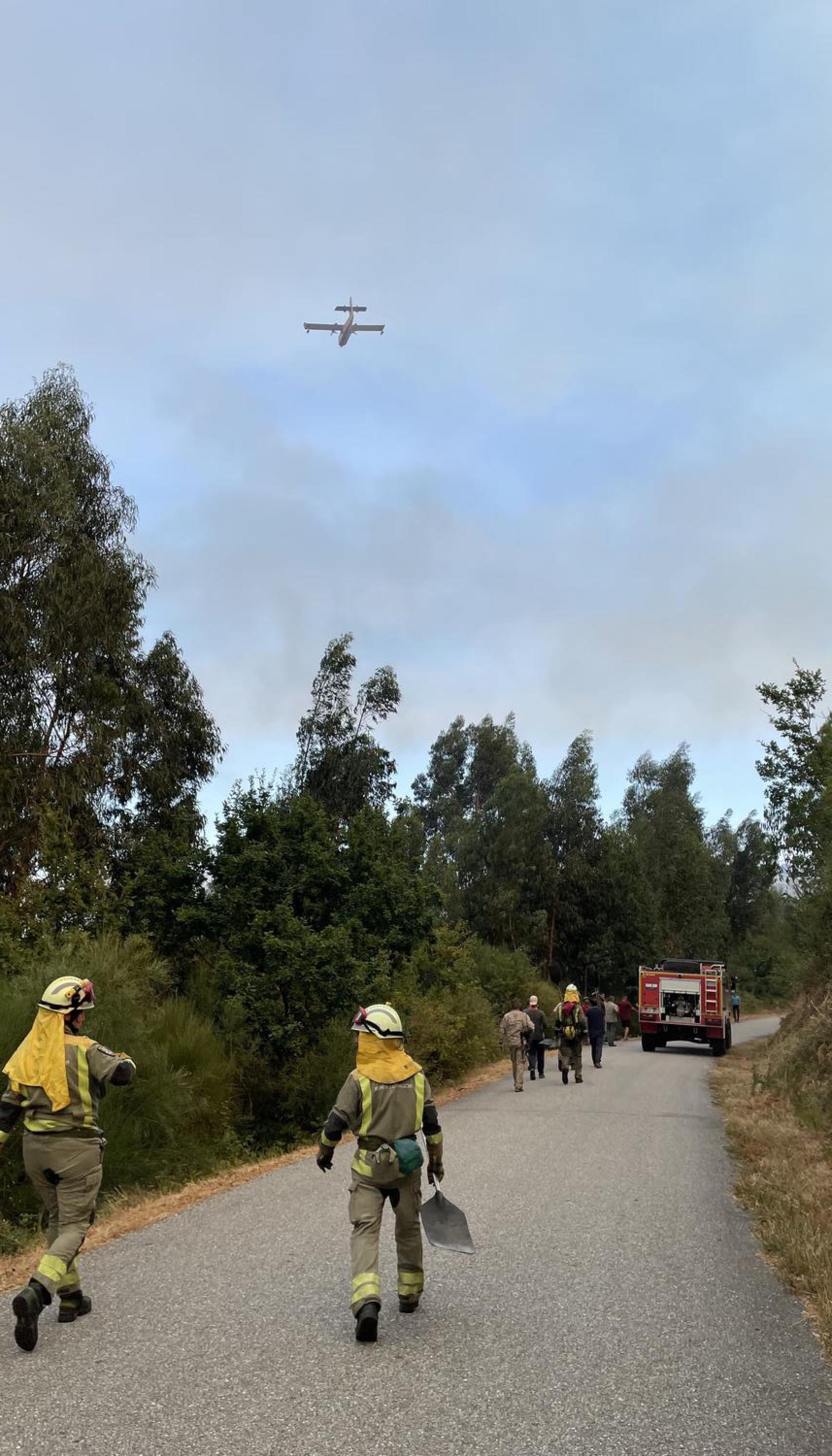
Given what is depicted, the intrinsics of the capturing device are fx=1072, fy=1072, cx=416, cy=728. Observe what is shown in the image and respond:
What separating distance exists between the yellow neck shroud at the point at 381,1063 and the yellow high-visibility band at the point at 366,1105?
33 mm

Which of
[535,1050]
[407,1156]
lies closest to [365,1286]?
[407,1156]

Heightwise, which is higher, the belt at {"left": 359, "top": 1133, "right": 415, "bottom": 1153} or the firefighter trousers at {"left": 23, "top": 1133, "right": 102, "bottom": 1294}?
the belt at {"left": 359, "top": 1133, "right": 415, "bottom": 1153}

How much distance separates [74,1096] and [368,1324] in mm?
1909

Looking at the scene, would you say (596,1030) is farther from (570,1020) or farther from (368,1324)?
(368,1324)

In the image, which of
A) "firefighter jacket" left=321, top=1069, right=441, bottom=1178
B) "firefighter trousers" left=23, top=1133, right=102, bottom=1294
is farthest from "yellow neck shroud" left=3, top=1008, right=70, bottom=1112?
"firefighter jacket" left=321, top=1069, right=441, bottom=1178

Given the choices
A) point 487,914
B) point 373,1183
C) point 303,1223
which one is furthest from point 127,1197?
point 487,914

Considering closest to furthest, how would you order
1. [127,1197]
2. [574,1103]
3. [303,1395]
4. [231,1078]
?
→ 1. [303,1395]
2. [127,1197]
3. [231,1078]
4. [574,1103]

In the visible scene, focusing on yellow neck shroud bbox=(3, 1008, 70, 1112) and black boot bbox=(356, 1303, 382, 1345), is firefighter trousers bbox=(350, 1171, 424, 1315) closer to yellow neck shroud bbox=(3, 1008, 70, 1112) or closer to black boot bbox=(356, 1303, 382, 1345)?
black boot bbox=(356, 1303, 382, 1345)

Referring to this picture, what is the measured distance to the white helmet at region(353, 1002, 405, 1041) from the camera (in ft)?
19.3

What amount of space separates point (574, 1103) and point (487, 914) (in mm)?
30991

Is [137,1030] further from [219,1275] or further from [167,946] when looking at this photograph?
[167,946]

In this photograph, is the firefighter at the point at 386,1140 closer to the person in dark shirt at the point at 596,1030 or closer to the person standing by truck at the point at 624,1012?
the person in dark shirt at the point at 596,1030

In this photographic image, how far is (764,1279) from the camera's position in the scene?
22.2ft

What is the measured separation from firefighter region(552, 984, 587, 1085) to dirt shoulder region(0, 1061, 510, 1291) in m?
7.41
